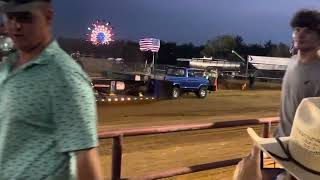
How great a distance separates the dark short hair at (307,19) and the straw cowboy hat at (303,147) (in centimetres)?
117

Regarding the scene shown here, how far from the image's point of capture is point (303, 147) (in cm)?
206

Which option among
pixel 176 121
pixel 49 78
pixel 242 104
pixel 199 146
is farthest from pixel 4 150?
pixel 242 104

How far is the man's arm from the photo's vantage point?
1917 millimetres

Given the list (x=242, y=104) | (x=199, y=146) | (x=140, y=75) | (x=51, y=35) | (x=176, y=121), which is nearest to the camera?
(x=51, y=35)

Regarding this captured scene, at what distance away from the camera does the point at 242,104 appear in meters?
27.9

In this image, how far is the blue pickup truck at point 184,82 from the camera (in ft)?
90.2

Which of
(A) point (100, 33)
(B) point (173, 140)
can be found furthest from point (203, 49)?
(B) point (173, 140)

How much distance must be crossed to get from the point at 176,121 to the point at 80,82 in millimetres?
16378

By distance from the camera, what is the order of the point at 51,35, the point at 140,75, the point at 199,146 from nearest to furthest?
Result: the point at 51,35 < the point at 199,146 < the point at 140,75

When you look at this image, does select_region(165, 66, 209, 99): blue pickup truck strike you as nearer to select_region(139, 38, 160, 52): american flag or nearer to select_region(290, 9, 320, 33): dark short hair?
select_region(139, 38, 160, 52): american flag

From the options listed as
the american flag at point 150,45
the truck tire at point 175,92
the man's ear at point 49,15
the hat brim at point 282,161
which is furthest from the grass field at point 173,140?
the american flag at point 150,45

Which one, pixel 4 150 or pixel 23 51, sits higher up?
pixel 23 51

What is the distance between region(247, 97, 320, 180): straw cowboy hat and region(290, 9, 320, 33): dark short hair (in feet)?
3.83

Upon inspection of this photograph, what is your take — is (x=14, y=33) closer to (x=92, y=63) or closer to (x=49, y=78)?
(x=49, y=78)
